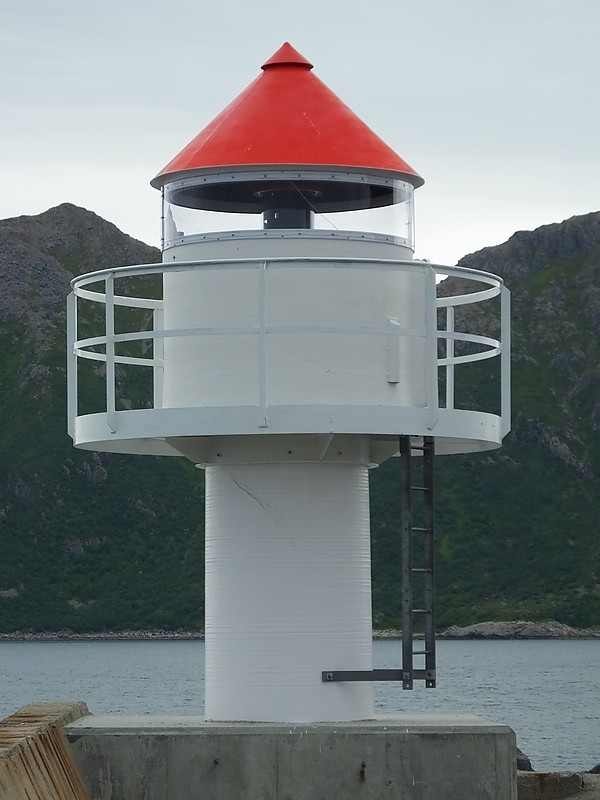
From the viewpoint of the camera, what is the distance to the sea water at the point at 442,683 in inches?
2640

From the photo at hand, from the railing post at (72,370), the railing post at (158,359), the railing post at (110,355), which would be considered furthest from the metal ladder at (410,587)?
the railing post at (72,370)

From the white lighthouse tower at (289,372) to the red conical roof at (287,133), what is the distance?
0.9 inches

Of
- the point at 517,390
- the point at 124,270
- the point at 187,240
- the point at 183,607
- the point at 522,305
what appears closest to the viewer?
the point at 124,270

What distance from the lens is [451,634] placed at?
148m

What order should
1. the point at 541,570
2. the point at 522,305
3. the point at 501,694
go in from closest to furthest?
the point at 501,694, the point at 541,570, the point at 522,305

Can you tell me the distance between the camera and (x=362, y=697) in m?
16.2

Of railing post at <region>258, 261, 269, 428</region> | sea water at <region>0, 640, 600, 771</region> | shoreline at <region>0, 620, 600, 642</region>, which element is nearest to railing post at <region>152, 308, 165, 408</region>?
railing post at <region>258, 261, 269, 428</region>

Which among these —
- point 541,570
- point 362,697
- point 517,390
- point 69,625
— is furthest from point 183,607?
point 362,697

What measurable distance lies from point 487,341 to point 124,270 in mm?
3252

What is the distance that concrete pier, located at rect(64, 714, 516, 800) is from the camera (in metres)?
15.1

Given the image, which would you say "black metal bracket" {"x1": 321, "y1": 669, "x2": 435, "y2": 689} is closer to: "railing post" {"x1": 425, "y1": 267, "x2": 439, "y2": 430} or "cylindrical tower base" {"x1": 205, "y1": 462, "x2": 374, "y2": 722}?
"cylindrical tower base" {"x1": 205, "y1": 462, "x2": 374, "y2": 722}

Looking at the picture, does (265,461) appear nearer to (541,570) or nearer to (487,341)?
(487,341)

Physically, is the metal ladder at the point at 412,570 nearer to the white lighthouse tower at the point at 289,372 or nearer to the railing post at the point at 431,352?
the white lighthouse tower at the point at 289,372

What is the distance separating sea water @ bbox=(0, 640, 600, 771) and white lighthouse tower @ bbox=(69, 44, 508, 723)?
109ft
